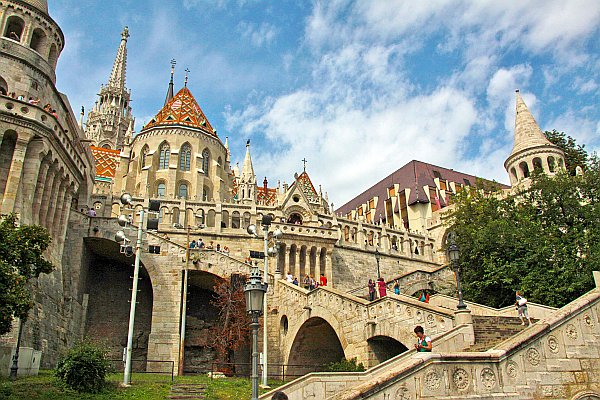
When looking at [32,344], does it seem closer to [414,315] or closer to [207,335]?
[207,335]

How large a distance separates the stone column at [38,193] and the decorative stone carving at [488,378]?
59.4ft

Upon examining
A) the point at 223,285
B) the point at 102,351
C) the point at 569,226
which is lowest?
the point at 102,351

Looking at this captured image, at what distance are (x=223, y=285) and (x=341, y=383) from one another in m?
12.6

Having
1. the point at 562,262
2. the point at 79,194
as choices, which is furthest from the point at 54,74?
the point at 562,262

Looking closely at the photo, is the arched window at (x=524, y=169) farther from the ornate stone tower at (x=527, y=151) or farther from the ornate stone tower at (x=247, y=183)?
the ornate stone tower at (x=247, y=183)

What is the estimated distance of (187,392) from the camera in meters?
14.2

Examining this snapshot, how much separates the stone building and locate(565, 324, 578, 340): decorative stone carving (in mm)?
16630

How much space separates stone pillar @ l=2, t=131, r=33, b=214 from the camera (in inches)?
748

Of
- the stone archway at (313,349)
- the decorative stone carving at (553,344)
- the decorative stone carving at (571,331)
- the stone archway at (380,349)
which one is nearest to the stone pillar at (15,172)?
the stone archway at (313,349)

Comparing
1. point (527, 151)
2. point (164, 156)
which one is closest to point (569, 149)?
point (527, 151)

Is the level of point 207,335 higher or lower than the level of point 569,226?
lower

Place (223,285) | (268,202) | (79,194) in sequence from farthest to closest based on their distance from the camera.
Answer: (268,202) → (79,194) → (223,285)

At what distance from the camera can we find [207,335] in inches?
1005

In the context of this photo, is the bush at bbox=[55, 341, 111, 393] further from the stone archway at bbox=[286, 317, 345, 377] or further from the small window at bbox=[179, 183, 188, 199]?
the small window at bbox=[179, 183, 188, 199]
